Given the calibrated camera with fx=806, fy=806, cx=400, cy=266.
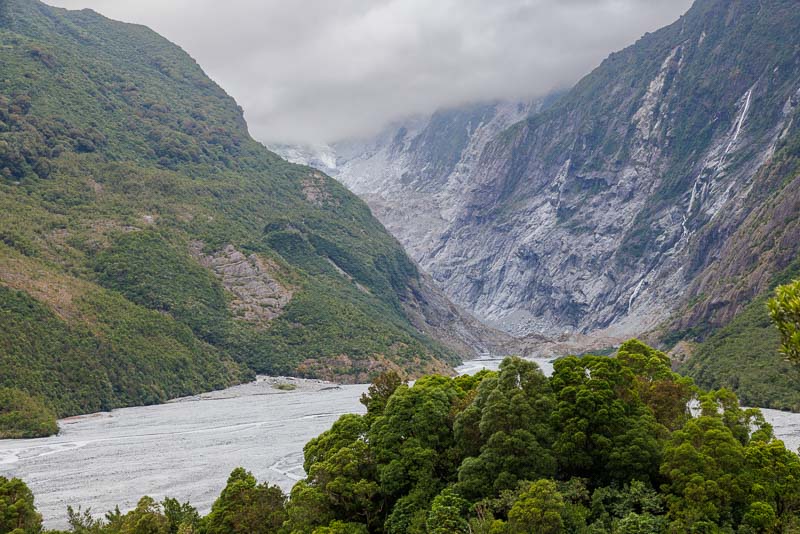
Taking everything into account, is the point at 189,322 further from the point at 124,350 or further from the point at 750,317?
the point at 750,317

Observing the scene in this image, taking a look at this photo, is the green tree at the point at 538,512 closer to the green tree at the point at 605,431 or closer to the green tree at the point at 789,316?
the green tree at the point at 605,431

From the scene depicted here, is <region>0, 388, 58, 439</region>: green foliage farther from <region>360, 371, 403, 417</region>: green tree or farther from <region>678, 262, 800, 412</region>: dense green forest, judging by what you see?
<region>678, 262, 800, 412</region>: dense green forest

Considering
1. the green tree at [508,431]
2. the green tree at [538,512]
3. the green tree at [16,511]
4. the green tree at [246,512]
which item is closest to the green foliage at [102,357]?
the green tree at [16,511]

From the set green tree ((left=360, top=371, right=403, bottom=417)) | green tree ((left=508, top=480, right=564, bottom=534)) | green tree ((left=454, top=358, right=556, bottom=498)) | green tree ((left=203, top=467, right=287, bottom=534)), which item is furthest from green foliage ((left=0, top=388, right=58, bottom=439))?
green tree ((left=508, top=480, right=564, bottom=534))

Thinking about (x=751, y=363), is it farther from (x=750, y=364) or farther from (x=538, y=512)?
(x=538, y=512)

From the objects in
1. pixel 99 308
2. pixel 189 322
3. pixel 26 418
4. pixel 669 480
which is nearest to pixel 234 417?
pixel 26 418

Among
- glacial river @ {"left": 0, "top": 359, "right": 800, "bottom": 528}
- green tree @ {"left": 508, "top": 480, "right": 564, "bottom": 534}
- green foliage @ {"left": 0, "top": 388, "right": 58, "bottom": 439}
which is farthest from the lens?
green foliage @ {"left": 0, "top": 388, "right": 58, "bottom": 439}

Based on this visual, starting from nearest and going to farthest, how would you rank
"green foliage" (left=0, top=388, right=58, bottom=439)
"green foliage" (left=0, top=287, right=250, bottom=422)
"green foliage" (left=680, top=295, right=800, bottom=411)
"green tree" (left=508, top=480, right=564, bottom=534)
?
"green tree" (left=508, top=480, right=564, bottom=534) → "green foliage" (left=0, top=388, right=58, bottom=439) → "green foliage" (left=680, top=295, right=800, bottom=411) → "green foliage" (left=0, top=287, right=250, bottom=422)
